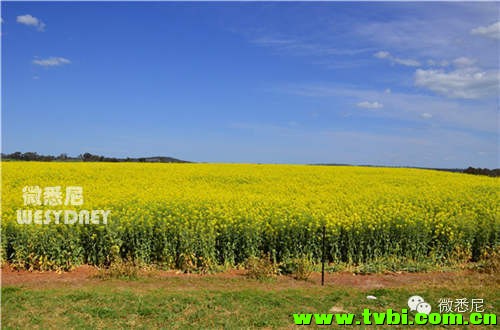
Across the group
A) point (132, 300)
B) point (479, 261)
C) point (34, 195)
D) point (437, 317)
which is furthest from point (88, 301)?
point (479, 261)

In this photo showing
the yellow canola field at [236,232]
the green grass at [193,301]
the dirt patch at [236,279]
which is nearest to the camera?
the green grass at [193,301]

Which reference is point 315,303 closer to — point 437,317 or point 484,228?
point 437,317

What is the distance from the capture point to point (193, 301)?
688 cm

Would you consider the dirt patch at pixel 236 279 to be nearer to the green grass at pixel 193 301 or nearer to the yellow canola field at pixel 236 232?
the green grass at pixel 193 301

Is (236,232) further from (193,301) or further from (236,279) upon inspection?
(193,301)

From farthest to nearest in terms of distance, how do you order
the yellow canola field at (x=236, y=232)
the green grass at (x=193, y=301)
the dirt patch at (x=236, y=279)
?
the yellow canola field at (x=236, y=232) < the dirt patch at (x=236, y=279) < the green grass at (x=193, y=301)

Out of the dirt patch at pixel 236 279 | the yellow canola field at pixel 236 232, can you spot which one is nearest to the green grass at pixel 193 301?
the dirt patch at pixel 236 279

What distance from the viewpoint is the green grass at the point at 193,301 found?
20.1 feet

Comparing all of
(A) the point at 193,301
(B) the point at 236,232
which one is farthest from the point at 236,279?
(A) the point at 193,301

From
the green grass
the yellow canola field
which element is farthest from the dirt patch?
the yellow canola field

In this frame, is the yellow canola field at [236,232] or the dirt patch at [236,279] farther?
the yellow canola field at [236,232]

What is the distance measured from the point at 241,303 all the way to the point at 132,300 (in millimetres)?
1805

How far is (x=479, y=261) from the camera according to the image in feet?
36.2

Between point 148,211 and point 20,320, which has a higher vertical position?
point 148,211
